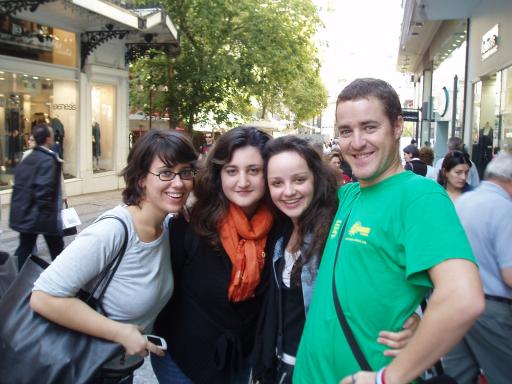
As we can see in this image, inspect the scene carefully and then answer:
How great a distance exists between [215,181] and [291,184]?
16.2 inches

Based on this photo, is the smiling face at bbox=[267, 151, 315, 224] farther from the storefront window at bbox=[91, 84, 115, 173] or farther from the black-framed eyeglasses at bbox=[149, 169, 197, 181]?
the storefront window at bbox=[91, 84, 115, 173]

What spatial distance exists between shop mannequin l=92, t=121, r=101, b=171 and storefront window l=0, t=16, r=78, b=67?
200 centimetres

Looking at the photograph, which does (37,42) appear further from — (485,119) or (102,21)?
(485,119)

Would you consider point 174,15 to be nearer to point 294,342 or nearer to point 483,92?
point 483,92

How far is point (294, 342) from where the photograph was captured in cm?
218

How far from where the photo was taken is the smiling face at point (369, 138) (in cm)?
165

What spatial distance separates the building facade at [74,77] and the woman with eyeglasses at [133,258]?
1017 centimetres

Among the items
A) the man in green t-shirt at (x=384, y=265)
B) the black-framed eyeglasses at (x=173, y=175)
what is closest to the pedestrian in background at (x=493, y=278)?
the man in green t-shirt at (x=384, y=265)

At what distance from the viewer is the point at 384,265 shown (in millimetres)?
1554

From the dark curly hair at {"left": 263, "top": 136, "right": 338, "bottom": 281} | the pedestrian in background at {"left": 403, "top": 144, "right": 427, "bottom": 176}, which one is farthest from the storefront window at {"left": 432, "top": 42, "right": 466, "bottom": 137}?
the dark curly hair at {"left": 263, "top": 136, "right": 338, "bottom": 281}

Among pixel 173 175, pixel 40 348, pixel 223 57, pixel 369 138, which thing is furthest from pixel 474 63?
pixel 40 348

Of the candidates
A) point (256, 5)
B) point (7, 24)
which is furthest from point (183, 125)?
point (7, 24)

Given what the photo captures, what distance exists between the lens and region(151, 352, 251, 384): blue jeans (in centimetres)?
239

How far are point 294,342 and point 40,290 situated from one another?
1033 mm
